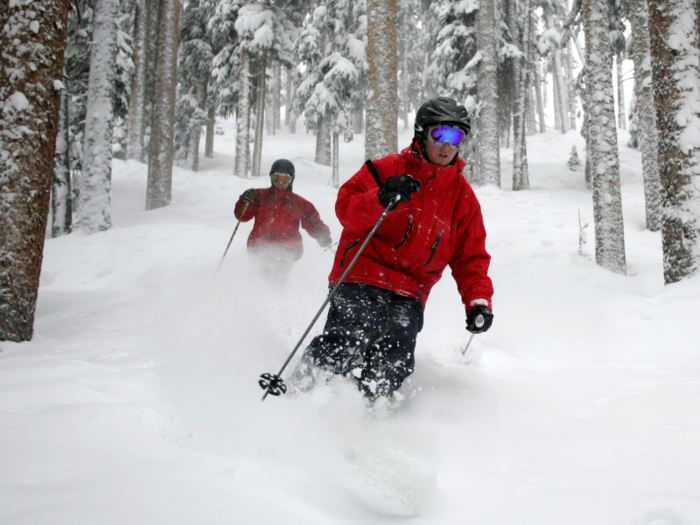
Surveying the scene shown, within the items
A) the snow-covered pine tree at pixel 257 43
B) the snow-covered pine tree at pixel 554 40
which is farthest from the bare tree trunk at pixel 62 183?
the snow-covered pine tree at pixel 554 40

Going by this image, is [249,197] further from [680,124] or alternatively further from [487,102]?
[487,102]

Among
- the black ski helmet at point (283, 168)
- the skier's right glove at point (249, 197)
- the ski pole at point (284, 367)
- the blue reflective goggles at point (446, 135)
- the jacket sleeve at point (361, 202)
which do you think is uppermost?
the black ski helmet at point (283, 168)

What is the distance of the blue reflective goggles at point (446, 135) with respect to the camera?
3.05m

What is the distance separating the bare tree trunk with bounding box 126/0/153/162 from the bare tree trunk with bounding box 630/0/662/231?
1671cm

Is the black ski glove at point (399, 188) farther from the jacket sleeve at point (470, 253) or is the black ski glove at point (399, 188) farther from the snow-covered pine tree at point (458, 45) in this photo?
the snow-covered pine tree at point (458, 45)

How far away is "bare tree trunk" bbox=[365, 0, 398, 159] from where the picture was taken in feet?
24.5

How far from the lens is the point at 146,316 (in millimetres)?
5738

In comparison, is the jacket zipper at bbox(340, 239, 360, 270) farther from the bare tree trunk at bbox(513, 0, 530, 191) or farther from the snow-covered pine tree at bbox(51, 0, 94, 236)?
the bare tree trunk at bbox(513, 0, 530, 191)

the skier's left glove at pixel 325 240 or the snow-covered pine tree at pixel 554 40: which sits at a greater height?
the snow-covered pine tree at pixel 554 40

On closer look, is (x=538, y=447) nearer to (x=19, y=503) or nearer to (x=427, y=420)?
(x=427, y=420)

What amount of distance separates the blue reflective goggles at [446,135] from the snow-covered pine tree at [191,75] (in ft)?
70.9

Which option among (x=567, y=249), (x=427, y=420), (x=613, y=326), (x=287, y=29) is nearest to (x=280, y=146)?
(x=287, y=29)

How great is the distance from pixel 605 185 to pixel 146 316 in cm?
722

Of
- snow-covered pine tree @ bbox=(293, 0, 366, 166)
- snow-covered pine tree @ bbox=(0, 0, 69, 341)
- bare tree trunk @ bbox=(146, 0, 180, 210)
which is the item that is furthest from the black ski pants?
snow-covered pine tree @ bbox=(293, 0, 366, 166)
